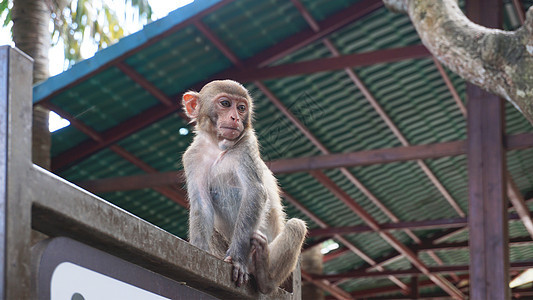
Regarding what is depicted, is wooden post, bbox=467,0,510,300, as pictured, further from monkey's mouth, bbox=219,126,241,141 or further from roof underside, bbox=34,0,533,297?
monkey's mouth, bbox=219,126,241,141

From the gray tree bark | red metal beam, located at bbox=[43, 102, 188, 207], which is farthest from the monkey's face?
red metal beam, located at bbox=[43, 102, 188, 207]

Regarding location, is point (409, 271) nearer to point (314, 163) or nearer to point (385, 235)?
point (385, 235)

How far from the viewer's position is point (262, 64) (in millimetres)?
9680

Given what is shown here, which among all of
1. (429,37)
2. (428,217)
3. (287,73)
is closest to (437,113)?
(287,73)

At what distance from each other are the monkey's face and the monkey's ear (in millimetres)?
304

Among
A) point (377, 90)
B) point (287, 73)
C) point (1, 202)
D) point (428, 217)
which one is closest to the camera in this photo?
point (1, 202)

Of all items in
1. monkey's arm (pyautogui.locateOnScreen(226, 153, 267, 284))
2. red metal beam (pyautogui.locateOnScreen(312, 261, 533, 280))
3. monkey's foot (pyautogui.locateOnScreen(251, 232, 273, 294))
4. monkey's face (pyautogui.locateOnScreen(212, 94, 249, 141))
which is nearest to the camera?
monkey's foot (pyautogui.locateOnScreen(251, 232, 273, 294))

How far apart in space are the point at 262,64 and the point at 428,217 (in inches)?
227

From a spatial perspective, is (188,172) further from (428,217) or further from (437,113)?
(428,217)

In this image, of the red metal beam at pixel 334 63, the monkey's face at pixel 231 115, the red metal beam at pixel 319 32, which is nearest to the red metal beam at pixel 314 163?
the red metal beam at pixel 334 63

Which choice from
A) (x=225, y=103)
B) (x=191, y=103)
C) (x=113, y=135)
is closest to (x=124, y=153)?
(x=113, y=135)

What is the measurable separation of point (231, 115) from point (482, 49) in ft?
4.99

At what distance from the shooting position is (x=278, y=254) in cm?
441

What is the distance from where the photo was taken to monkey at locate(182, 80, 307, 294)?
4.46m
